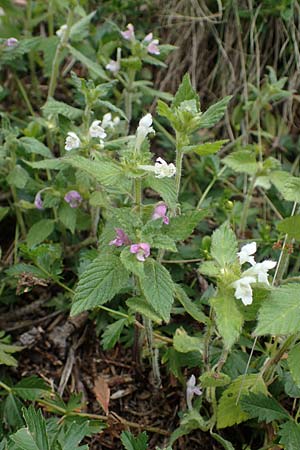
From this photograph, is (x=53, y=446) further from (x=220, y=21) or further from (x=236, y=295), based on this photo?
(x=220, y=21)

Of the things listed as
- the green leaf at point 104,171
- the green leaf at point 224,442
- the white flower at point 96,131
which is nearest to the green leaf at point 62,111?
the white flower at point 96,131

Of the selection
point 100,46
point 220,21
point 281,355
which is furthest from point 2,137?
point 281,355

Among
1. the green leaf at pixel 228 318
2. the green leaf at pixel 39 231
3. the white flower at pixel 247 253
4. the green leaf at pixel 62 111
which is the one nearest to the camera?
the green leaf at pixel 228 318

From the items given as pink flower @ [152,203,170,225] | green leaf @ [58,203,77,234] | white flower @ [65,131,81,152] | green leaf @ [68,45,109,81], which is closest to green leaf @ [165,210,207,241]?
pink flower @ [152,203,170,225]

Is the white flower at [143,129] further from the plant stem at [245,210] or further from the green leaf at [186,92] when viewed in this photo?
the plant stem at [245,210]

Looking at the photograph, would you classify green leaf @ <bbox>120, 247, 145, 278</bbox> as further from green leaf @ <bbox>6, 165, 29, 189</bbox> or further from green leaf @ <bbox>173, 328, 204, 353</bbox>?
green leaf @ <bbox>6, 165, 29, 189</bbox>

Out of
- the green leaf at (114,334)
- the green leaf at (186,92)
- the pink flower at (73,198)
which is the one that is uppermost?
the green leaf at (186,92)

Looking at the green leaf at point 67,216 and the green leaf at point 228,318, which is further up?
the green leaf at point 228,318
